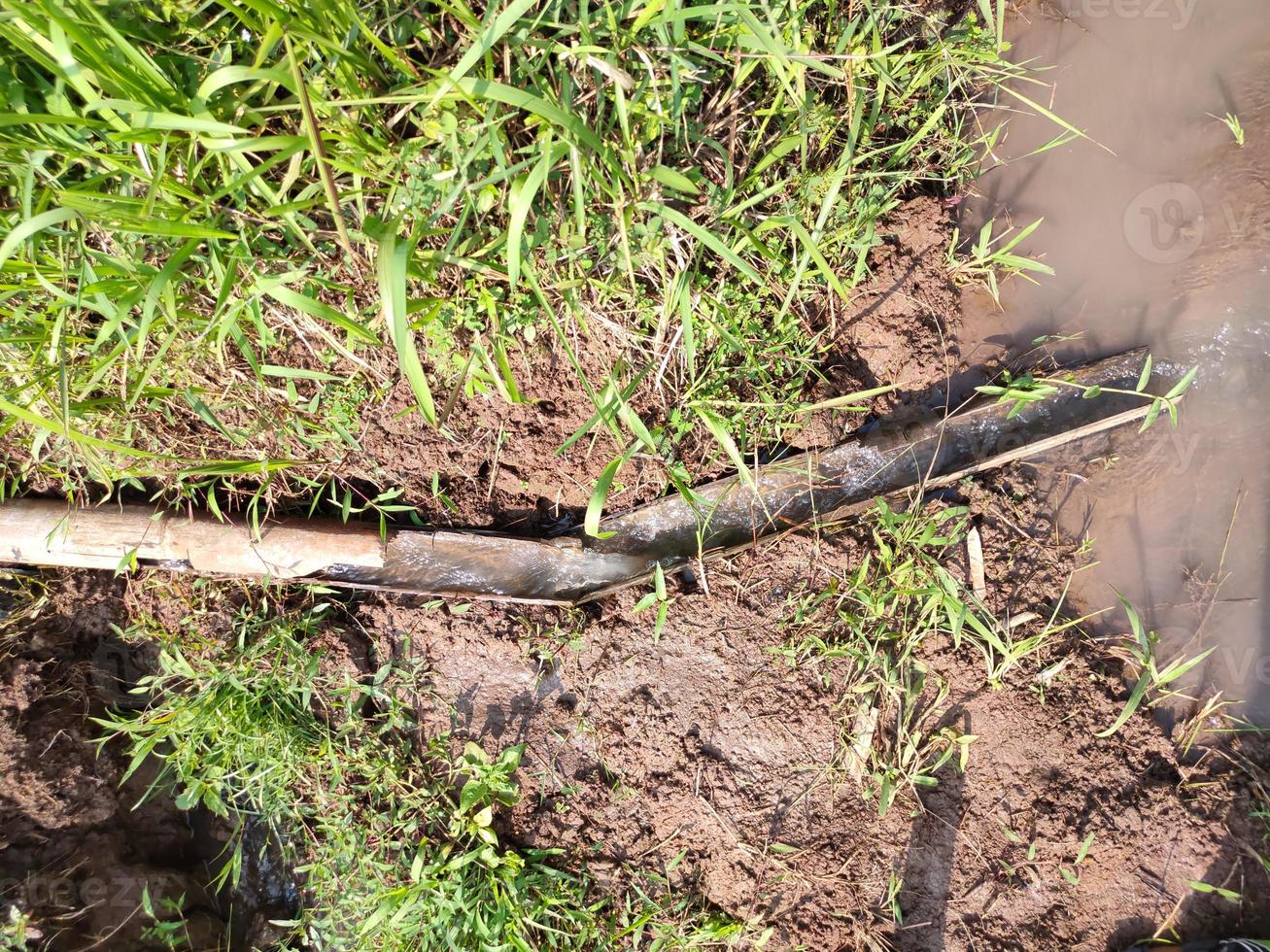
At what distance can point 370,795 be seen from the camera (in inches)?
88.6

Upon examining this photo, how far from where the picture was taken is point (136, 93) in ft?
5.11

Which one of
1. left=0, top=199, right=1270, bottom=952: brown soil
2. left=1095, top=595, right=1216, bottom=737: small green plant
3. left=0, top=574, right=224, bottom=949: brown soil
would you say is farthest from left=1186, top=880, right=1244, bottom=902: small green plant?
left=0, top=574, right=224, bottom=949: brown soil

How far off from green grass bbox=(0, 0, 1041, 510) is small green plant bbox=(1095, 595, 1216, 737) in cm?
134

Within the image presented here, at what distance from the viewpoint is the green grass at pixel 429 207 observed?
159cm

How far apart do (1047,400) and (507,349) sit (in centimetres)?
174

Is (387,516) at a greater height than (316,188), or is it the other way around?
(316,188)

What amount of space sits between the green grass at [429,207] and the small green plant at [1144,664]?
134 centimetres

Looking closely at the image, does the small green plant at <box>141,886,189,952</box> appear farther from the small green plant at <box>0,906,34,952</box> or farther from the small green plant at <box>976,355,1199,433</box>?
the small green plant at <box>976,355,1199,433</box>

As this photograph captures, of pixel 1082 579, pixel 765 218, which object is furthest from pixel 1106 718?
pixel 765 218

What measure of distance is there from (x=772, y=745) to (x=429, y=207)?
6.18ft

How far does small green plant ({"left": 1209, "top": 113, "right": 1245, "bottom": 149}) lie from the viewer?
228 centimetres

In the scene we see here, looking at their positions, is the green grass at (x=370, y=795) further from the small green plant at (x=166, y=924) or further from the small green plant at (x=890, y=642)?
the small green plant at (x=890, y=642)

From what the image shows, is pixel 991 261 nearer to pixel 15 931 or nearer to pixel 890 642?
pixel 890 642

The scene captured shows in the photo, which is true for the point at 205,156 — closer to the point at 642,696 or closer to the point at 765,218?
the point at 765,218
